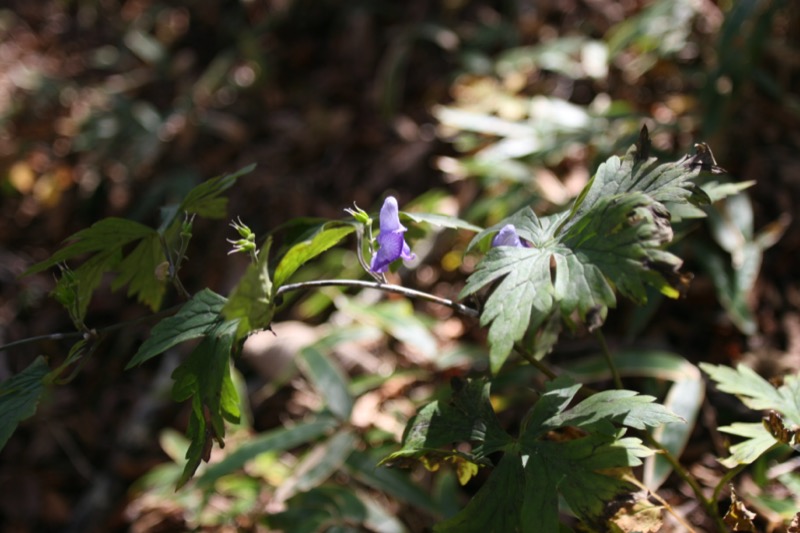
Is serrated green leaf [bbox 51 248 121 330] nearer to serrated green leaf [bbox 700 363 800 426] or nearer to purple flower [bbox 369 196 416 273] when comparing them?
purple flower [bbox 369 196 416 273]

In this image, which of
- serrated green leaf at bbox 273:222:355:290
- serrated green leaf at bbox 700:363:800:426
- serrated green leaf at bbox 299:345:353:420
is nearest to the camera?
serrated green leaf at bbox 273:222:355:290

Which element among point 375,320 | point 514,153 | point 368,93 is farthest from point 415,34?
point 375,320

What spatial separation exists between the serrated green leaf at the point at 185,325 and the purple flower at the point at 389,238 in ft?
0.75

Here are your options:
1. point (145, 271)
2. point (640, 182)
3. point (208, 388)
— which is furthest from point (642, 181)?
point (145, 271)

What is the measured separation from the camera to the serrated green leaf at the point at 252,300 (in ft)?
2.73

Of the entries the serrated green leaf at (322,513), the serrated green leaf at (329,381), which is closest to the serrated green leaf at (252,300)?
the serrated green leaf at (322,513)

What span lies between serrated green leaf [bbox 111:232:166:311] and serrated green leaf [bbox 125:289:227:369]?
0.21 meters

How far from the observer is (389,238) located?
1.00 metres

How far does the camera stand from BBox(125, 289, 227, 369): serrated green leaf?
0.91m

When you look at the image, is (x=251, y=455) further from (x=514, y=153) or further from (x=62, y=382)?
(x=514, y=153)

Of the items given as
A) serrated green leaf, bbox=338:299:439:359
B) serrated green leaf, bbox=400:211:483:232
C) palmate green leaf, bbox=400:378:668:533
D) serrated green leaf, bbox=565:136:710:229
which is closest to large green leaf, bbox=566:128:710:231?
serrated green leaf, bbox=565:136:710:229

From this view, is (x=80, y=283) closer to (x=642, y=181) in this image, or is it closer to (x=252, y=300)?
(x=252, y=300)

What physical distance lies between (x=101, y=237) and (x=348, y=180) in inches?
74.9

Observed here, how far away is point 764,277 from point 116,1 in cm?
387
